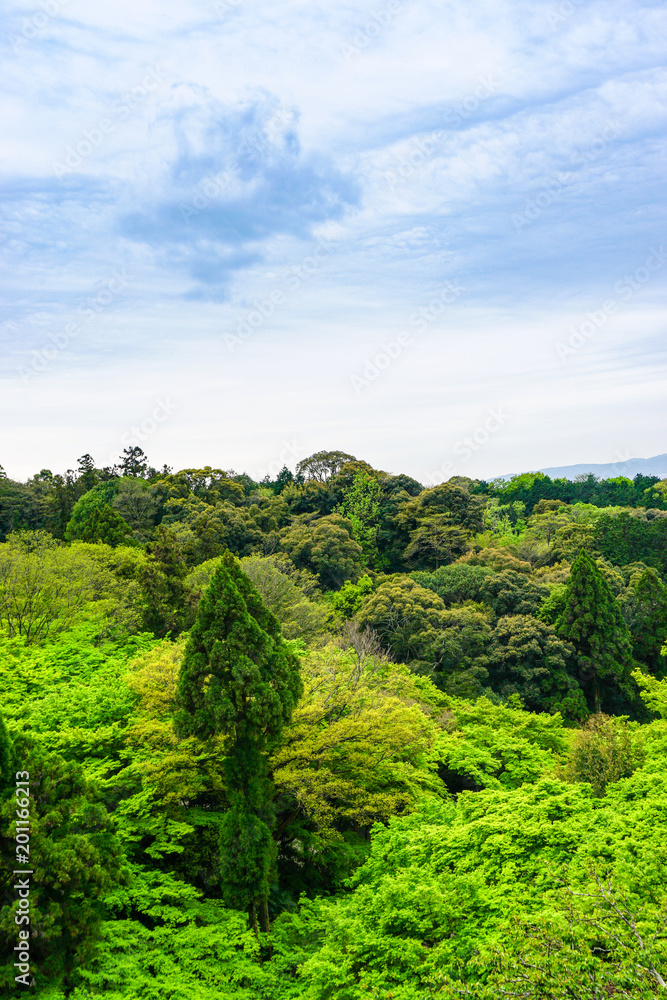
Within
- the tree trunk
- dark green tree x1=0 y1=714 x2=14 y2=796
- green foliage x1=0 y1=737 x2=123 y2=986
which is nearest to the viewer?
green foliage x1=0 y1=737 x2=123 y2=986

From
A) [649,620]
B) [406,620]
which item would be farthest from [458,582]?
[649,620]

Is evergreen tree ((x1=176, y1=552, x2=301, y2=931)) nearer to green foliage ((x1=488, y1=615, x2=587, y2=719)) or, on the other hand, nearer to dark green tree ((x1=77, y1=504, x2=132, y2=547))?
green foliage ((x1=488, y1=615, x2=587, y2=719))

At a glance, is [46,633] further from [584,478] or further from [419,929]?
[584,478]

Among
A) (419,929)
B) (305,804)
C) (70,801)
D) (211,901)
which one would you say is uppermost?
(70,801)

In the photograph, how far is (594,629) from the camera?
2450 cm

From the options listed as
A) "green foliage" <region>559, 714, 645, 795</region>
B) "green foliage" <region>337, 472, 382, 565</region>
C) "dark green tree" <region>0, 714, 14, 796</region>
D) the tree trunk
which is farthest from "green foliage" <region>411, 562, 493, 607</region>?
"dark green tree" <region>0, 714, 14, 796</region>

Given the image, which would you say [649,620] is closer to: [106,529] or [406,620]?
[406,620]

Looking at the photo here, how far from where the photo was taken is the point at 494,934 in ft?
18.3

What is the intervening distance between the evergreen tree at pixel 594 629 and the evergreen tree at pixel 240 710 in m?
17.3

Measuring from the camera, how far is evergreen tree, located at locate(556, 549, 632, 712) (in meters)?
24.0

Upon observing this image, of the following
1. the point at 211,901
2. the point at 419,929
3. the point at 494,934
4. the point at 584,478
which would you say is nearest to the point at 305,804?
the point at 211,901

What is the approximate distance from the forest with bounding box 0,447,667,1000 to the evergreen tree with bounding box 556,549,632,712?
0.10 m

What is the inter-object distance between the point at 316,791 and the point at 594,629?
17.3 meters

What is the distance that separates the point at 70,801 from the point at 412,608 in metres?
17.7
